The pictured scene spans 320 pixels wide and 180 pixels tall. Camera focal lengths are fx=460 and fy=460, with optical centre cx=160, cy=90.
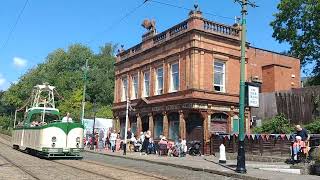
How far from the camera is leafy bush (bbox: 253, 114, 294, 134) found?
1193 inches

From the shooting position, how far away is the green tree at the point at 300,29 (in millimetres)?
48625

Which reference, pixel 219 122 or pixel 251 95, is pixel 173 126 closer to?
pixel 219 122

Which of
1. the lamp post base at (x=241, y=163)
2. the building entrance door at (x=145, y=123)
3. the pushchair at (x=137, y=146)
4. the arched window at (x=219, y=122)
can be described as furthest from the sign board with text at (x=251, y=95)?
the building entrance door at (x=145, y=123)

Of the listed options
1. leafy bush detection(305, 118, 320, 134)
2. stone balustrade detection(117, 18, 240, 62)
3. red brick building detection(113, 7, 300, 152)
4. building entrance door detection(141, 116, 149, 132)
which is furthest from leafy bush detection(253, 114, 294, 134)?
building entrance door detection(141, 116, 149, 132)

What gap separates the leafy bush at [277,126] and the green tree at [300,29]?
19659 millimetres

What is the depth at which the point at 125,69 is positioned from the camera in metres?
43.9

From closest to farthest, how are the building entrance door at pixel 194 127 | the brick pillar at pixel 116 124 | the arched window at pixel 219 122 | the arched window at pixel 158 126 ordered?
the building entrance door at pixel 194 127 → the arched window at pixel 219 122 → the arched window at pixel 158 126 → the brick pillar at pixel 116 124

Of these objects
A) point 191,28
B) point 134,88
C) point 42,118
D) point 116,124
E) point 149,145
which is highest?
point 191,28

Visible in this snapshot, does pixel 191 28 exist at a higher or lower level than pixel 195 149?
higher

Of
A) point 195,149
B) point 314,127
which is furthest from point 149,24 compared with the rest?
point 314,127

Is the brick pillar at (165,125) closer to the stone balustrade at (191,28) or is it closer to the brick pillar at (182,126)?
the brick pillar at (182,126)

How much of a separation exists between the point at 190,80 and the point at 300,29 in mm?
22532

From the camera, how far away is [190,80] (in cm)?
3288

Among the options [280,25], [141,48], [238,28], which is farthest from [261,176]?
[280,25]
